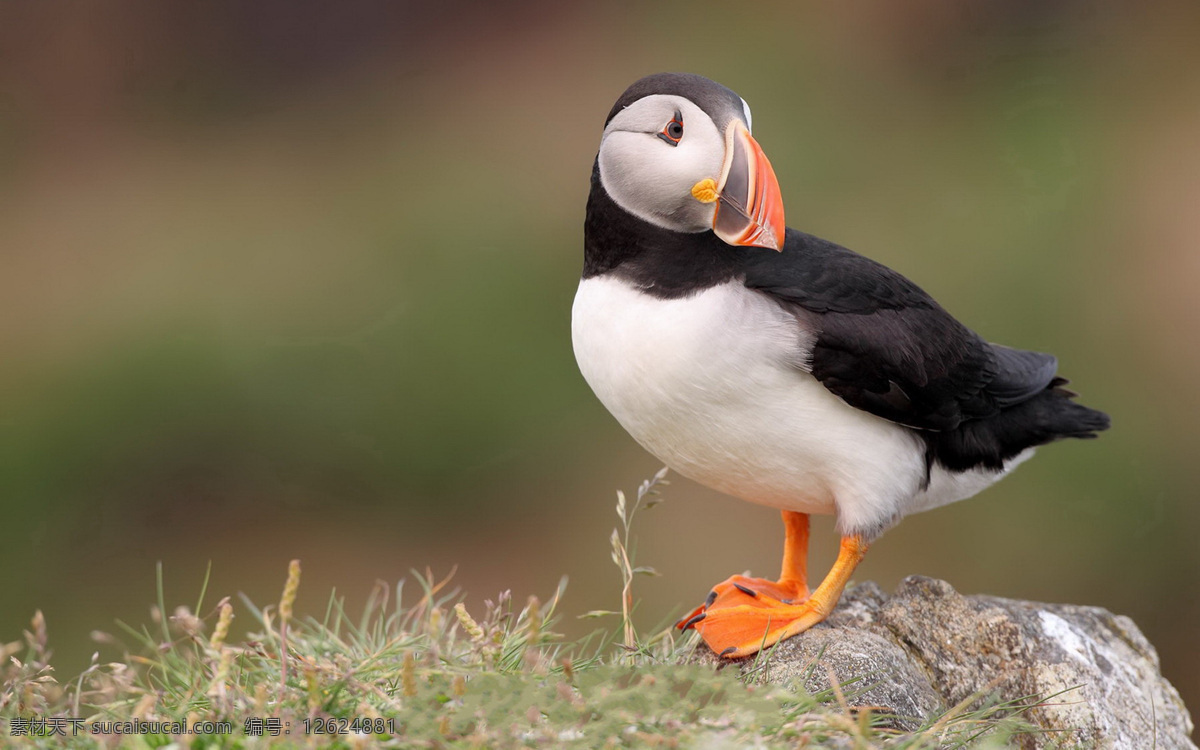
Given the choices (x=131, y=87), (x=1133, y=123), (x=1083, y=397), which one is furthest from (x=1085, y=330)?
(x=131, y=87)

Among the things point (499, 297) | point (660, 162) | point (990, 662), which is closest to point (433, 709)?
point (660, 162)

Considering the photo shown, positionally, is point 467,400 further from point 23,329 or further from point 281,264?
point 23,329

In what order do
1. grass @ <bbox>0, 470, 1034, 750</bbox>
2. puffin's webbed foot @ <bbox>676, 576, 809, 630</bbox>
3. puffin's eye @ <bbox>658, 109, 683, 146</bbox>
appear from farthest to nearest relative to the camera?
puffin's webbed foot @ <bbox>676, 576, 809, 630</bbox>, puffin's eye @ <bbox>658, 109, 683, 146</bbox>, grass @ <bbox>0, 470, 1034, 750</bbox>

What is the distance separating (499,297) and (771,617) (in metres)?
5.32

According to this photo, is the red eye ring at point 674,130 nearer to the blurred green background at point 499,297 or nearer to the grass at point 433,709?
the grass at point 433,709

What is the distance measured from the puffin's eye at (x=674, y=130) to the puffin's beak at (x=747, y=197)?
4.9 inches

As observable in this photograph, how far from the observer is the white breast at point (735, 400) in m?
3.21

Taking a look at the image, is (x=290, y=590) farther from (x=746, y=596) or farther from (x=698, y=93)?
(x=746, y=596)

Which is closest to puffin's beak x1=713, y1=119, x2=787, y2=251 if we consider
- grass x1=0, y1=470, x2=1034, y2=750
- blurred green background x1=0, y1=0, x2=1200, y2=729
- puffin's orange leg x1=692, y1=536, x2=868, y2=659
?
puffin's orange leg x1=692, y1=536, x2=868, y2=659

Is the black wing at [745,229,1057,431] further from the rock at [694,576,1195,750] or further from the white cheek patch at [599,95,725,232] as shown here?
the rock at [694,576,1195,750]

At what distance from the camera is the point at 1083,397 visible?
830 cm

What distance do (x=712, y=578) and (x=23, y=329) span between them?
16.8 ft

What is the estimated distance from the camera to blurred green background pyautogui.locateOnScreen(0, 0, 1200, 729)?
306 inches

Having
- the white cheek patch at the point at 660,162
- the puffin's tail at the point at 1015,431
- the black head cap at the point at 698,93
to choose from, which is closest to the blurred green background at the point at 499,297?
the puffin's tail at the point at 1015,431
